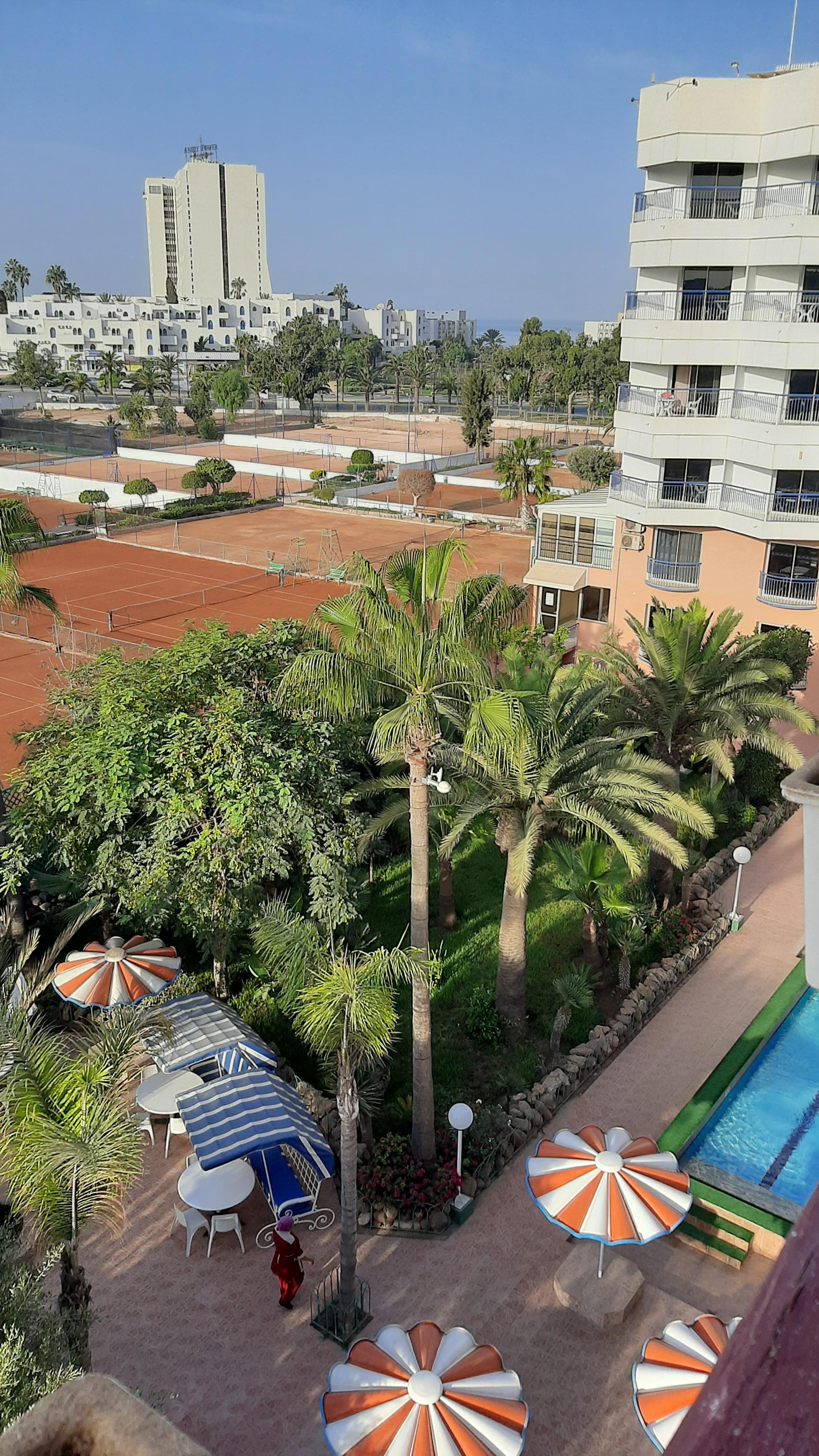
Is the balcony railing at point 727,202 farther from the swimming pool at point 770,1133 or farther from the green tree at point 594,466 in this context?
the green tree at point 594,466

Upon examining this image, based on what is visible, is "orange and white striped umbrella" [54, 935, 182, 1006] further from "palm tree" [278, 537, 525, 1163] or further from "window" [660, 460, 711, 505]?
"window" [660, 460, 711, 505]

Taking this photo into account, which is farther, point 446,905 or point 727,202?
point 727,202

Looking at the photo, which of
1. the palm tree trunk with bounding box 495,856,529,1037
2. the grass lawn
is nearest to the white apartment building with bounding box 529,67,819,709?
the grass lawn

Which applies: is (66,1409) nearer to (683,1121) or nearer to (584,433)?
(683,1121)

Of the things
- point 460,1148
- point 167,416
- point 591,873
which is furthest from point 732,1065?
point 167,416

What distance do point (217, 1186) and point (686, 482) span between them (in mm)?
23752

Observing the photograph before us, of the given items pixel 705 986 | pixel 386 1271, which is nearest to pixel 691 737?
pixel 705 986

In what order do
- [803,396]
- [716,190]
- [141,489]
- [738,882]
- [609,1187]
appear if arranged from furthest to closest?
[141,489] < [716,190] < [803,396] < [738,882] < [609,1187]

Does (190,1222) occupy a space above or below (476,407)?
below

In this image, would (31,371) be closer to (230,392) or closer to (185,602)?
(230,392)

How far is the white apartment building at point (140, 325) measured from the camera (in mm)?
152000

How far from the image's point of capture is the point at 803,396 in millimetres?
27328

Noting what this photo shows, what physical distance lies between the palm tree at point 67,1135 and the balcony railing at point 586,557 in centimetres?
2574

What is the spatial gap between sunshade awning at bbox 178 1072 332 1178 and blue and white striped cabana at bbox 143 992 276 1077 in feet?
1.00
